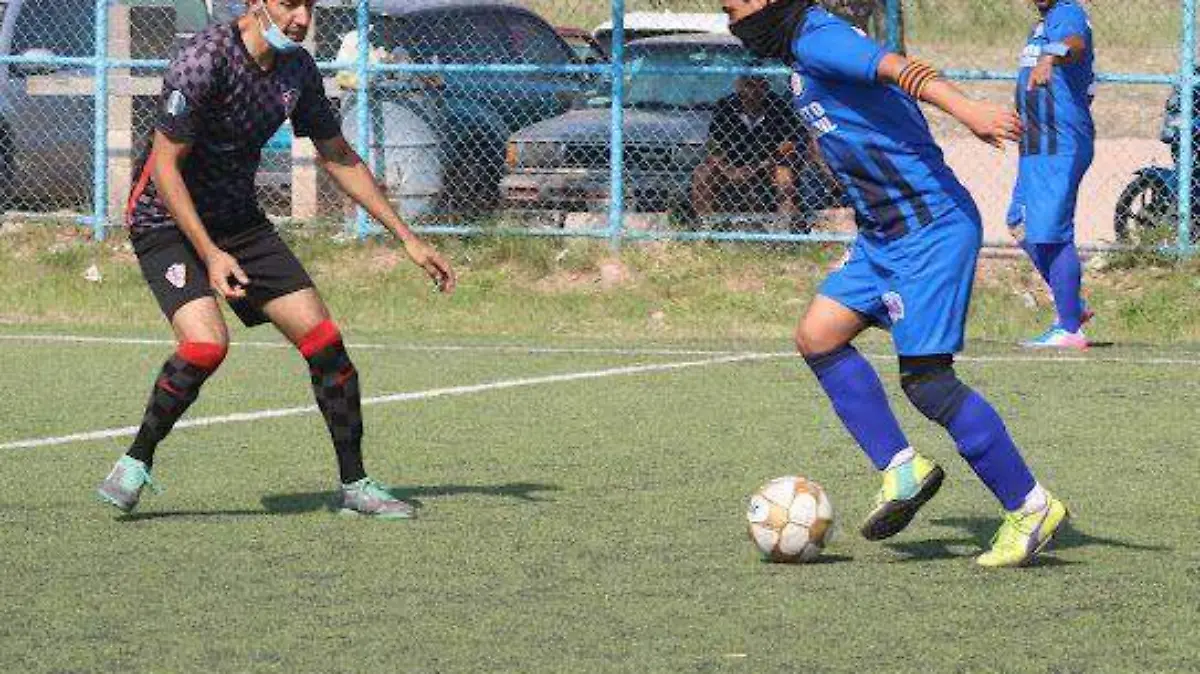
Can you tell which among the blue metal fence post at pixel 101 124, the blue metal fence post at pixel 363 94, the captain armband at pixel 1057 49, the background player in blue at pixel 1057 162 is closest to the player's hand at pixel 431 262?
the captain armband at pixel 1057 49

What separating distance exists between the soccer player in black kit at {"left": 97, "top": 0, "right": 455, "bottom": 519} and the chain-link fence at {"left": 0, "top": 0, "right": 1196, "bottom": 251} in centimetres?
867

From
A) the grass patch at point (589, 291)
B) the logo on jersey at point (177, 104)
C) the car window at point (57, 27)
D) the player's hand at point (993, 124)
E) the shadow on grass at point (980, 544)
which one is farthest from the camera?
the car window at point (57, 27)

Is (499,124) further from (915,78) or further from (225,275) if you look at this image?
(915,78)

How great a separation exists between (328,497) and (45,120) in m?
11.1

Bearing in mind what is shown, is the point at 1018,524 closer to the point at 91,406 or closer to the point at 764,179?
the point at 91,406

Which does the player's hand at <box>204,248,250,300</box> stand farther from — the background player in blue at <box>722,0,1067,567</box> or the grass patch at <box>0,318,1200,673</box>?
the background player in blue at <box>722,0,1067,567</box>

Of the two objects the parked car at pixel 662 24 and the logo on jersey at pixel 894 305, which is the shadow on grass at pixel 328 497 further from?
the parked car at pixel 662 24

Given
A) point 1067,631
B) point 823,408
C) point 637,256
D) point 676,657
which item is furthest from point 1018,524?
point 637,256

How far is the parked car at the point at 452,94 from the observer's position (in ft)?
61.1

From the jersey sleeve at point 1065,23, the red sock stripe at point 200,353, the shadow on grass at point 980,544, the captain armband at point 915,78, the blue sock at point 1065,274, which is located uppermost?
the captain armband at point 915,78

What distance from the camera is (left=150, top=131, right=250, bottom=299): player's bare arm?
27.5 feet

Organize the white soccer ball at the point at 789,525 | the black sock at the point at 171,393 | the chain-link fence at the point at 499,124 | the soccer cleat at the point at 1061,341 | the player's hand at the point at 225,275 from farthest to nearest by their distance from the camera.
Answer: the chain-link fence at the point at 499,124 < the soccer cleat at the point at 1061,341 < the black sock at the point at 171,393 < the player's hand at the point at 225,275 < the white soccer ball at the point at 789,525

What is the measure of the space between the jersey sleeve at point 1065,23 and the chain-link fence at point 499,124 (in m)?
2.30

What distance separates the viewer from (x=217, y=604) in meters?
7.16
